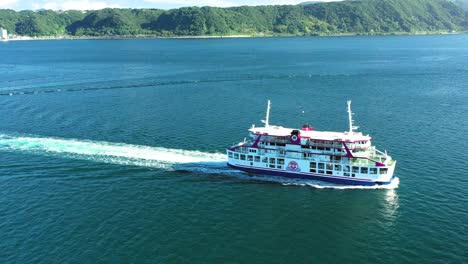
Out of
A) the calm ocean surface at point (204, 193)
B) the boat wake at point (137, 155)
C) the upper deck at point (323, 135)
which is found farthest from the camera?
the boat wake at point (137, 155)

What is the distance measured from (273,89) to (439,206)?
110425mm

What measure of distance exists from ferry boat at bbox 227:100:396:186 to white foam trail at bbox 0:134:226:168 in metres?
8.63

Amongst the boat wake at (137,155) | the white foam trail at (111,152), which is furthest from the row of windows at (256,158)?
the white foam trail at (111,152)

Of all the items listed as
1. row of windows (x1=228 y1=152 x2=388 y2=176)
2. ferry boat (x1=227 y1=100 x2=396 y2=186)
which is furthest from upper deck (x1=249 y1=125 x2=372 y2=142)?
row of windows (x1=228 y1=152 x2=388 y2=176)

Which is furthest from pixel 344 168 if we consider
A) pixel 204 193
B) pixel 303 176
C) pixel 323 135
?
pixel 204 193

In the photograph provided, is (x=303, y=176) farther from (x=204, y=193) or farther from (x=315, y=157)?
(x=204, y=193)

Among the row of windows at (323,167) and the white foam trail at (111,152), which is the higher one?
the row of windows at (323,167)

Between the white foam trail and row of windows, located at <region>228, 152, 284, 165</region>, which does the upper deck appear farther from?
the white foam trail

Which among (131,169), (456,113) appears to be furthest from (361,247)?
(456,113)

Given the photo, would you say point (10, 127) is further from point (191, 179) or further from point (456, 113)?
point (456, 113)

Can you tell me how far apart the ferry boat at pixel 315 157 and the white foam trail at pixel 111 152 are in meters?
8.63

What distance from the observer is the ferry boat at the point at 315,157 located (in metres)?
78.6

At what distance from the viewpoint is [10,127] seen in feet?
385

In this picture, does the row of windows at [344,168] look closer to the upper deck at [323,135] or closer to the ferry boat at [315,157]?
the ferry boat at [315,157]
